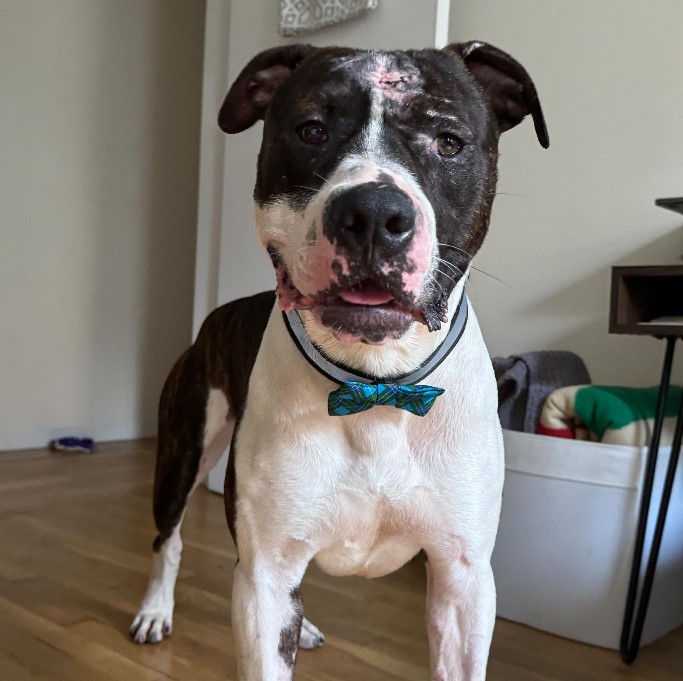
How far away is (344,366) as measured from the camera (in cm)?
130

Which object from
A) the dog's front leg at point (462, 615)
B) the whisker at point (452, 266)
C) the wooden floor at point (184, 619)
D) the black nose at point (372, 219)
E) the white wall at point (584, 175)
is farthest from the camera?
the white wall at point (584, 175)

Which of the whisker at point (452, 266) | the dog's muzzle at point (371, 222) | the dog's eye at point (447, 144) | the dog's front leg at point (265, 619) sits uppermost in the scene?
the dog's eye at point (447, 144)

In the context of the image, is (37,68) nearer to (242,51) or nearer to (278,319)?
(242,51)

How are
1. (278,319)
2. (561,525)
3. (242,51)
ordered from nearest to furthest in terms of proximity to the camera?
(278,319) → (561,525) → (242,51)

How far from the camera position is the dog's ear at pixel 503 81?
137cm

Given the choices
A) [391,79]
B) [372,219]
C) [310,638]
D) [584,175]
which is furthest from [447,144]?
[584,175]

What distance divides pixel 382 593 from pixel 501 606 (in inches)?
14.6

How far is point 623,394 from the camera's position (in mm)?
2215

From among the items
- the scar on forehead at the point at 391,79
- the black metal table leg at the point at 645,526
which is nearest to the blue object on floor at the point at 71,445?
the black metal table leg at the point at 645,526

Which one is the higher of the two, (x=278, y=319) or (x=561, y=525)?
(x=278, y=319)

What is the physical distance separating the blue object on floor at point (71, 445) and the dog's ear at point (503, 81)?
3462 millimetres

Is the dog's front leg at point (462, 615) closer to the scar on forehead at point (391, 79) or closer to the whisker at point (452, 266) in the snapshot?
the whisker at point (452, 266)

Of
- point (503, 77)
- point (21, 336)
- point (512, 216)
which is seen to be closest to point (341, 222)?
point (503, 77)

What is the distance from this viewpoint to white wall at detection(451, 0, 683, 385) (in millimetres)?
2600
